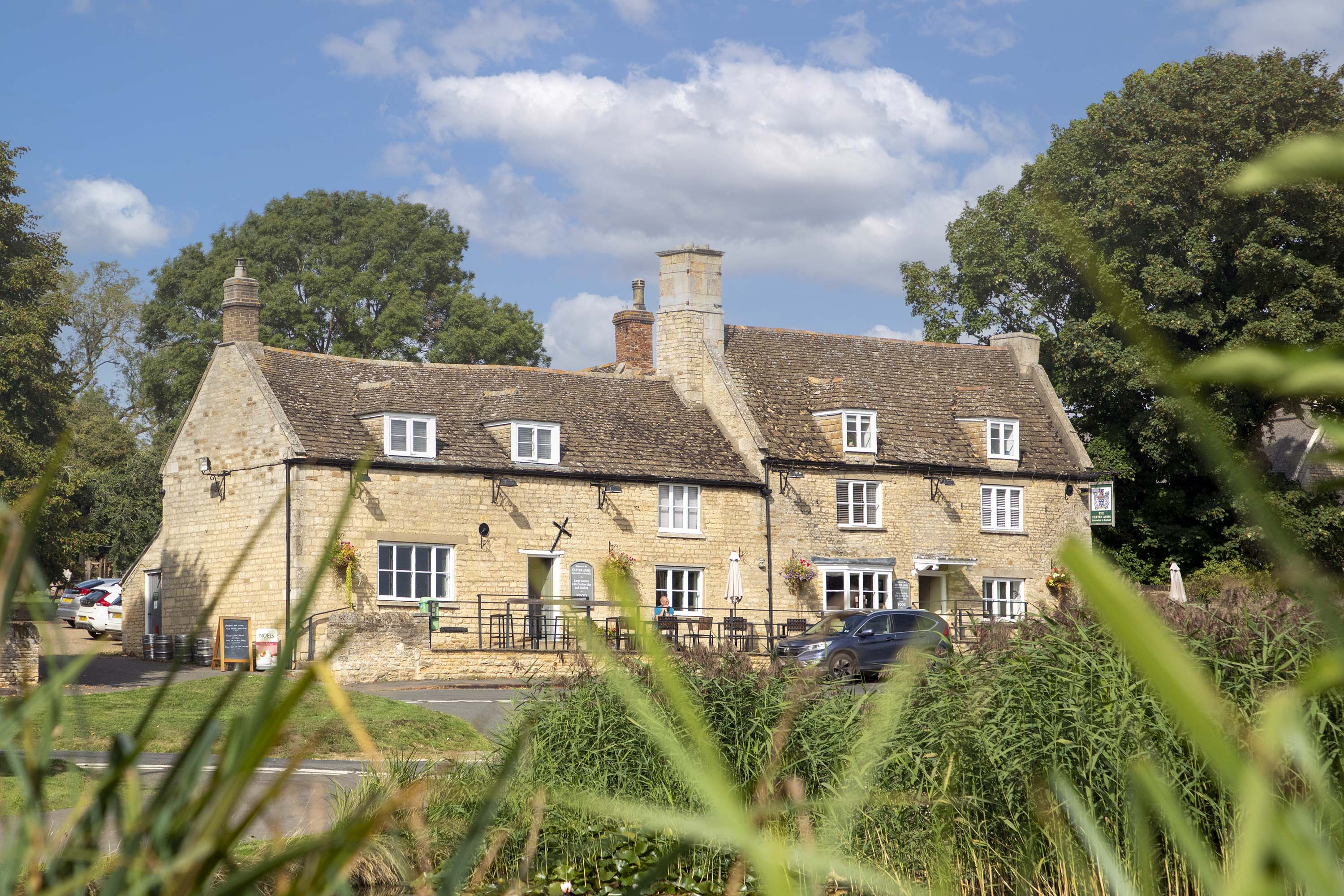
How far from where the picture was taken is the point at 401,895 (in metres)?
8.72

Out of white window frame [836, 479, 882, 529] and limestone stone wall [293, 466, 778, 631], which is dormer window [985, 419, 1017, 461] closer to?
white window frame [836, 479, 882, 529]

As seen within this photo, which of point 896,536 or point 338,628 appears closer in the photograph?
point 338,628

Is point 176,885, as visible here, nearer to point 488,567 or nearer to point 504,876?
point 504,876

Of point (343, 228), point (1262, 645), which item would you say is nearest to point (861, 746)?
point (1262, 645)

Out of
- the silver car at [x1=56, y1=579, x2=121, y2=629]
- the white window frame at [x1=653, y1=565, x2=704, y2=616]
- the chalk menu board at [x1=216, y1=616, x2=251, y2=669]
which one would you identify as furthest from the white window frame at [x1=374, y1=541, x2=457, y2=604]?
the silver car at [x1=56, y1=579, x2=121, y2=629]

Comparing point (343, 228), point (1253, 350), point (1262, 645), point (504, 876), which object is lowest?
point (504, 876)

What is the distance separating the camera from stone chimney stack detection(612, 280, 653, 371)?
1535 inches

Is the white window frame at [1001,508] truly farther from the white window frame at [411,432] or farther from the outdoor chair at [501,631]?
the white window frame at [411,432]

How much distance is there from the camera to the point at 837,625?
28.8 meters

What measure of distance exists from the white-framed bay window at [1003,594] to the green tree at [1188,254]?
3642 mm

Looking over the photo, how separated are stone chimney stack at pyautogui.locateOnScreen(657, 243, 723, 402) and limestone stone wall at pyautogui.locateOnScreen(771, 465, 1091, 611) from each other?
168 inches

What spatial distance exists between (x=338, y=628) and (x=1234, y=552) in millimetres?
23928

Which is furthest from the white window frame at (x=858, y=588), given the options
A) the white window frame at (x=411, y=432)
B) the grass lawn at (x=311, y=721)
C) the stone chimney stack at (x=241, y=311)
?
Answer: the grass lawn at (x=311, y=721)

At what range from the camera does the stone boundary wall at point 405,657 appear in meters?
27.3
